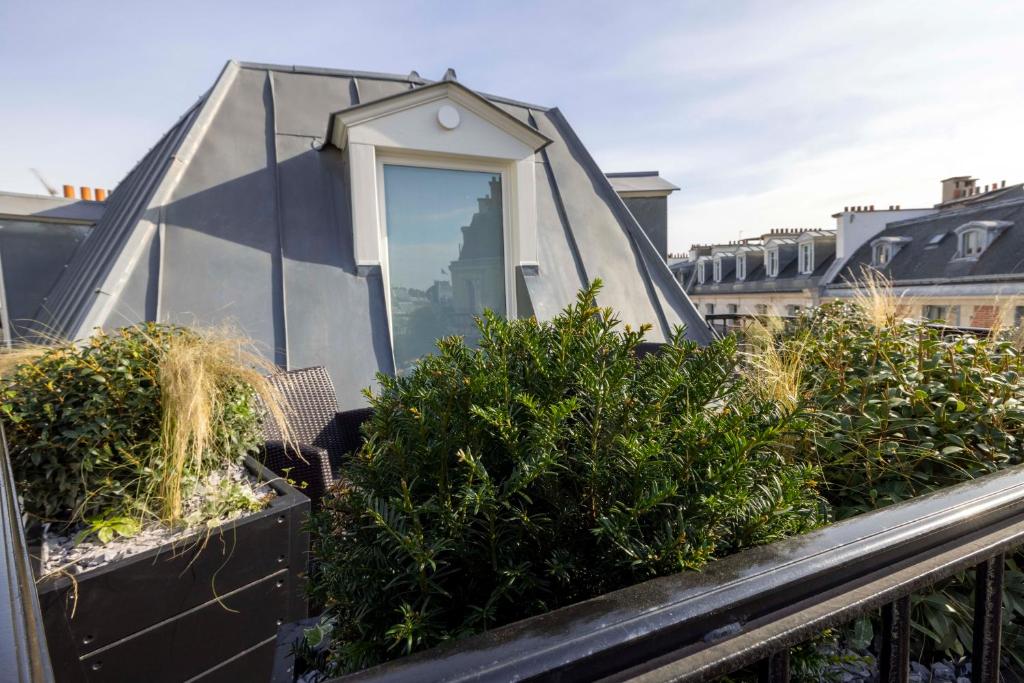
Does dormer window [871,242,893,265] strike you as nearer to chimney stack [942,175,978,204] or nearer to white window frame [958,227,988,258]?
white window frame [958,227,988,258]

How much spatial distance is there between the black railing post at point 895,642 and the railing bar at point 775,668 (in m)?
0.23

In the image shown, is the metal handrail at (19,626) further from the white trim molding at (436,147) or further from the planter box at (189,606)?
the white trim molding at (436,147)

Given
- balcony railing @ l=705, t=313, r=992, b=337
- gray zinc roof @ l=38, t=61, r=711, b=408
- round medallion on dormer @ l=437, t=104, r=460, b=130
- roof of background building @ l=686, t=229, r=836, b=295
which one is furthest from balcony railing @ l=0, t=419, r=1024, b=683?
roof of background building @ l=686, t=229, r=836, b=295

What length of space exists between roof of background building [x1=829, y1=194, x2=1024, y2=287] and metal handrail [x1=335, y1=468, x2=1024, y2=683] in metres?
18.7

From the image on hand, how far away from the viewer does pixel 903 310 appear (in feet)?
11.4

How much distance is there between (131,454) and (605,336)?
194 cm

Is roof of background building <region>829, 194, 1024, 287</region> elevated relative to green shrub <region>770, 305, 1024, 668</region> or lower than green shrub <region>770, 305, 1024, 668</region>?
elevated

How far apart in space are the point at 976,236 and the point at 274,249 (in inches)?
1055

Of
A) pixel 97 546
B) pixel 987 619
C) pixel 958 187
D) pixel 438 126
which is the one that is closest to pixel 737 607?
pixel 987 619

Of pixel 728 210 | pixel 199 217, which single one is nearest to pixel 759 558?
pixel 199 217

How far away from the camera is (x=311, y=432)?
10.1 ft

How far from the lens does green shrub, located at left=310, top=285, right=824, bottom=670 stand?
829 mm

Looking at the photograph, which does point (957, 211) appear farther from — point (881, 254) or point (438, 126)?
point (438, 126)

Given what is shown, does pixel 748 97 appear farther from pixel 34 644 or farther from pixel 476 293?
pixel 34 644
